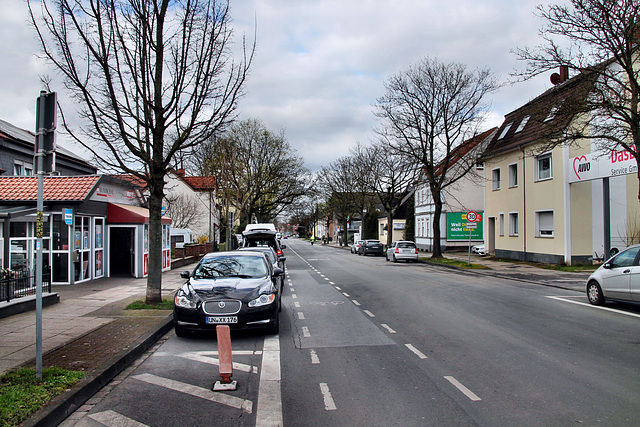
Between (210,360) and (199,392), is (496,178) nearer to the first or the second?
(210,360)

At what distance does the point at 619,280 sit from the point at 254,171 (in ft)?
115

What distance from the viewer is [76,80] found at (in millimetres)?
9750

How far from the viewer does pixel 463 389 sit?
539 centimetres

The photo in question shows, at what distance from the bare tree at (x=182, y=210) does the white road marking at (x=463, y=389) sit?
36.1 metres

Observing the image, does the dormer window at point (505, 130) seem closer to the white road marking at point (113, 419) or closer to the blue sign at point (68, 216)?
the blue sign at point (68, 216)

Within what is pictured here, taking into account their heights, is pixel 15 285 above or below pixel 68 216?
below

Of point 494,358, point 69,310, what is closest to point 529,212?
point 494,358

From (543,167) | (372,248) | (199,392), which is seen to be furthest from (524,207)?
(199,392)

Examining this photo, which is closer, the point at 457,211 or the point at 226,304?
the point at 226,304

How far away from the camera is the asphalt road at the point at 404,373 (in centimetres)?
467

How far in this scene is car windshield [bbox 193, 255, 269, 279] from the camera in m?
9.41

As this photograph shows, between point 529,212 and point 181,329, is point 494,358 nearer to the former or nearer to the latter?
point 181,329

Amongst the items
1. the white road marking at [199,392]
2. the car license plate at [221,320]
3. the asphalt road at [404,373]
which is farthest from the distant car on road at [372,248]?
the white road marking at [199,392]

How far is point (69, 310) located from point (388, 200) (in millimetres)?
36901
